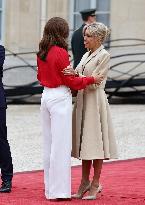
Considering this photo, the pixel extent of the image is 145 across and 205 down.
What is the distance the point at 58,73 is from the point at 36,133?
230 inches

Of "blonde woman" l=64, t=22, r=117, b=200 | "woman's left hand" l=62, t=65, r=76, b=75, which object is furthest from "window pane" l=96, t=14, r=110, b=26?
→ "woman's left hand" l=62, t=65, r=76, b=75

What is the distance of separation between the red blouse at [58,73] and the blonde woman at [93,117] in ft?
0.28

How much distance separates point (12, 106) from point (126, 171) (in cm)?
863

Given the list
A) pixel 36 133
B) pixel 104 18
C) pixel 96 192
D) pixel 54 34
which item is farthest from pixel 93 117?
pixel 104 18

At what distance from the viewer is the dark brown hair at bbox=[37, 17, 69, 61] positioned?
29.1 feet

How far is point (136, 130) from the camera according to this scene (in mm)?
15062

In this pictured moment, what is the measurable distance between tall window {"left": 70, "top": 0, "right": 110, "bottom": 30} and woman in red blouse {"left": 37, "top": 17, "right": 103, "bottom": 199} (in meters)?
11.6

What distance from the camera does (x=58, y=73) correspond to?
8.86m

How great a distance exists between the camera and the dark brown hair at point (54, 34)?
29.1 feet

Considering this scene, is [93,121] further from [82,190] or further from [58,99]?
[82,190]

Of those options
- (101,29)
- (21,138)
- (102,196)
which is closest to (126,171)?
(102,196)

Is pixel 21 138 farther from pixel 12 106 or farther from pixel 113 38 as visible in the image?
pixel 113 38

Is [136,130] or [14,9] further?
[14,9]

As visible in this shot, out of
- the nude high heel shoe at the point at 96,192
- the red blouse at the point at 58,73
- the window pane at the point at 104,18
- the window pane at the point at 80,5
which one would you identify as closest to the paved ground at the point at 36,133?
the nude high heel shoe at the point at 96,192
